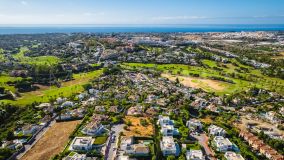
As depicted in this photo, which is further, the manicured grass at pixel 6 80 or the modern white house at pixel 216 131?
the manicured grass at pixel 6 80

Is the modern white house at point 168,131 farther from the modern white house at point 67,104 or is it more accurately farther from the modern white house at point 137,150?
the modern white house at point 67,104

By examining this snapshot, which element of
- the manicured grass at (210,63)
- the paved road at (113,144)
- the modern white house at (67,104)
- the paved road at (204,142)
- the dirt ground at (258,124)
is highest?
the manicured grass at (210,63)

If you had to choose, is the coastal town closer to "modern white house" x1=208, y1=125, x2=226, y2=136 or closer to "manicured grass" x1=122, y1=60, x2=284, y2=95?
"modern white house" x1=208, y1=125, x2=226, y2=136

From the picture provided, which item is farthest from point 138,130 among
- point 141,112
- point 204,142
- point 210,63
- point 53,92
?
point 210,63

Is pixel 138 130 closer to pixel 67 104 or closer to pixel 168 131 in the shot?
pixel 168 131

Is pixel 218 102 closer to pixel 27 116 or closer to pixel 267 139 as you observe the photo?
pixel 267 139

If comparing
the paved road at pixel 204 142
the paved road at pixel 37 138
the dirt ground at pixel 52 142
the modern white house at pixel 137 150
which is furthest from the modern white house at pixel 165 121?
the paved road at pixel 37 138

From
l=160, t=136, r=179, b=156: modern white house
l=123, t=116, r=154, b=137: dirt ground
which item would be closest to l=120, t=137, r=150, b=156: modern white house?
l=160, t=136, r=179, b=156: modern white house
